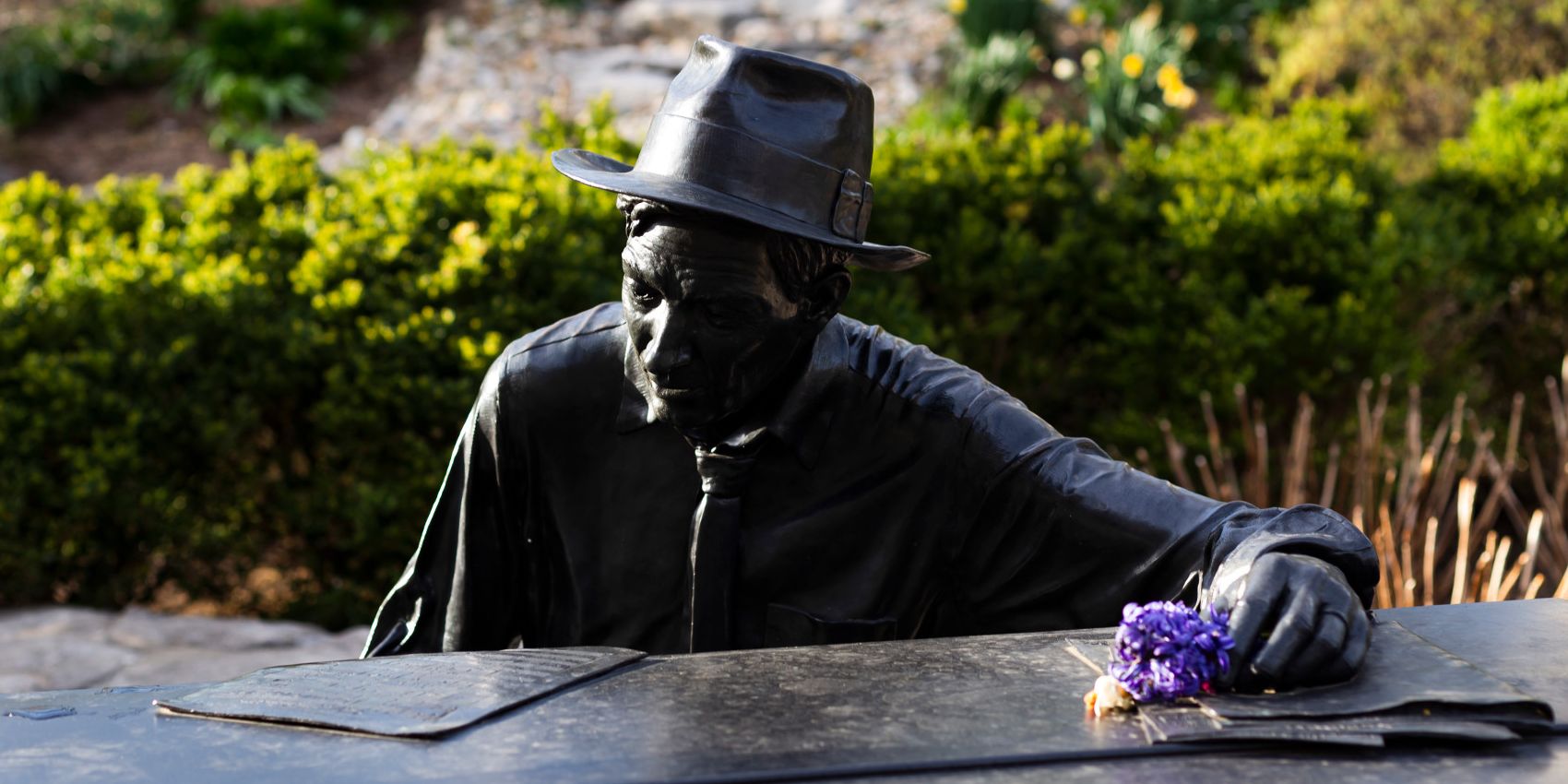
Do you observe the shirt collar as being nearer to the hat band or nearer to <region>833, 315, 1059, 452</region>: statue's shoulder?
<region>833, 315, 1059, 452</region>: statue's shoulder

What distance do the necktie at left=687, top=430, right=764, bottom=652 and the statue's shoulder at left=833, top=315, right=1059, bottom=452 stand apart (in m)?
0.24

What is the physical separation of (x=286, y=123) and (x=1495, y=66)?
7.81 metres

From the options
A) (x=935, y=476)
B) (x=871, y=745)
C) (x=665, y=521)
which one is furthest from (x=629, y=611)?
(x=871, y=745)

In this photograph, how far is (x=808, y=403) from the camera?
260cm

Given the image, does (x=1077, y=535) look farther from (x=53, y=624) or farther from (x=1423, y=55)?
(x=1423, y=55)

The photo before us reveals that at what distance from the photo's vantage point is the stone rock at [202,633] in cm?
500

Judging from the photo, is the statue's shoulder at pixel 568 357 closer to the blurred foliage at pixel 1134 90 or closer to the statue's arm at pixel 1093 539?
the statue's arm at pixel 1093 539

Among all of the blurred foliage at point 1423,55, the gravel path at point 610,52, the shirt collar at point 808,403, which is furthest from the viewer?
the gravel path at point 610,52

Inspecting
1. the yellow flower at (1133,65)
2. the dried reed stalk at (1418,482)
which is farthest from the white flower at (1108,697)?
the yellow flower at (1133,65)

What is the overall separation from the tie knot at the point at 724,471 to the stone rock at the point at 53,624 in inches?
122

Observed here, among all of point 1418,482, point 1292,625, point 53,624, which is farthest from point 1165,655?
point 53,624

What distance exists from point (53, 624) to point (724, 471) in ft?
10.7

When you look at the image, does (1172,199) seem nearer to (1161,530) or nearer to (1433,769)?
(1161,530)

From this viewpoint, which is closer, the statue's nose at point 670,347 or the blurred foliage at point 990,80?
the statue's nose at point 670,347
